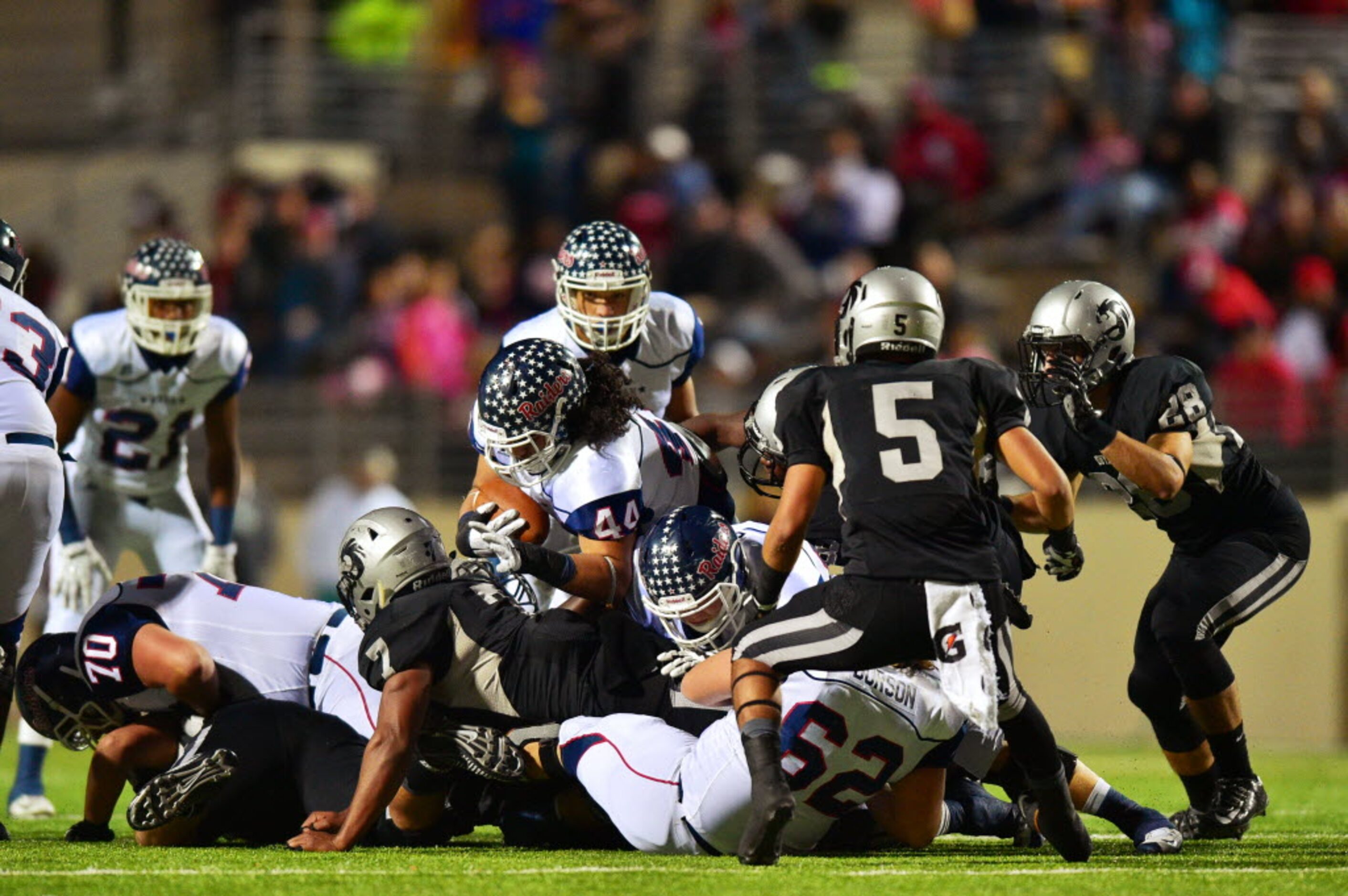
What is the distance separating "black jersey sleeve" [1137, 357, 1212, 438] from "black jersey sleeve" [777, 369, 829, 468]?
137cm

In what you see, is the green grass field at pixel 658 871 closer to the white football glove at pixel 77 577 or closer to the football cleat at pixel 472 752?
the football cleat at pixel 472 752

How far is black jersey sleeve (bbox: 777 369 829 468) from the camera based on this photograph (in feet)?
18.4

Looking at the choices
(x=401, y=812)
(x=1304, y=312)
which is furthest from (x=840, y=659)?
(x=1304, y=312)

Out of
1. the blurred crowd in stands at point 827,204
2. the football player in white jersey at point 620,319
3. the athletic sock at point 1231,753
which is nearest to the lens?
the athletic sock at point 1231,753

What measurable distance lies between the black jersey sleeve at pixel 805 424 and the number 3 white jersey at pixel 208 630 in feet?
6.21

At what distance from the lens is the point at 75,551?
786 centimetres

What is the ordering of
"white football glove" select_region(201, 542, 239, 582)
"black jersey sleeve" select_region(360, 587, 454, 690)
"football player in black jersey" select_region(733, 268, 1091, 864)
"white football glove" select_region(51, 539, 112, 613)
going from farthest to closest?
"white football glove" select_region(201, 542, 239, 582) → "white football glove" select_region(51, 539, 112, 613) → "black jersey sleeve" select_region(360, 587, 454, 690) → "football player in black jersey" select_region(733, 268, 1091, 864)

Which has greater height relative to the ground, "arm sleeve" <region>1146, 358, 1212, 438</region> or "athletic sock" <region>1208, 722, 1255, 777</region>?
"arm sleeve" <region>1146, 358, 1212, 438</region>

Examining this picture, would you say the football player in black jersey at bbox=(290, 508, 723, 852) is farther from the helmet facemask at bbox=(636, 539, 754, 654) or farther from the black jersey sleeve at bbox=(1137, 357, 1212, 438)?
the black jersey sleeve at bbox=(1137, 357, 1212, 438)

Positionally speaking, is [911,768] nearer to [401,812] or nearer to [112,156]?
[401,812]

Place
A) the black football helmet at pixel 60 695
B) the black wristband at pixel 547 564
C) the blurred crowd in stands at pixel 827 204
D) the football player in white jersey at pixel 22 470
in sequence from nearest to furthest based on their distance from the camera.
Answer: the black wristband at pixel 547 564, the football player in white jersey at pixel 22 470, the black football helmet at pixel 60 695, the blurred crowd in stands at pixel 827 204

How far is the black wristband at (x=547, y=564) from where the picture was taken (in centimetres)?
610

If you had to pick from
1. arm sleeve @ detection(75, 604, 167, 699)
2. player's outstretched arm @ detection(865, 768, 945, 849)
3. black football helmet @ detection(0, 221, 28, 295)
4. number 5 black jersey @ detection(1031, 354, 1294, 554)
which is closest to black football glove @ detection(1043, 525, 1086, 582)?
→ number 5 black jersey @ detection(1031, 354, 1294, 554)

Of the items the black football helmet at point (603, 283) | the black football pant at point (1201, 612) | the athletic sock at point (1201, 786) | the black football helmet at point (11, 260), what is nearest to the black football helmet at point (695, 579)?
the black football helmet at point (603, 283)
